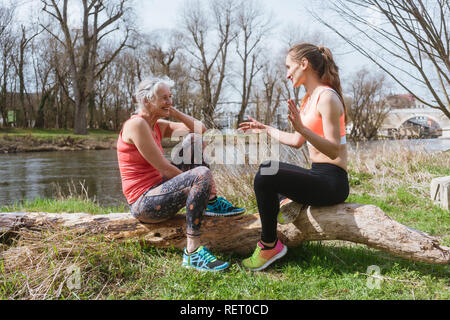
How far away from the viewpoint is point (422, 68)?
4.59 m

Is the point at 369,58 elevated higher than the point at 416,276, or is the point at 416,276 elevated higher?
the point at 369,58

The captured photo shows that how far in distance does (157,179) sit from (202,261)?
0.68 metres

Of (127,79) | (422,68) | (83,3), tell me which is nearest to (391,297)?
(422,68)

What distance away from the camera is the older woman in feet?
7.75

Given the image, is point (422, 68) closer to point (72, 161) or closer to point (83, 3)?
point (72, 161)

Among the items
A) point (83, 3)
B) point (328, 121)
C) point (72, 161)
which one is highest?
point (83, 3)

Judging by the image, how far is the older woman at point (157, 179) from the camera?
7.75ft

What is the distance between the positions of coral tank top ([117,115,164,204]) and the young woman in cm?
80

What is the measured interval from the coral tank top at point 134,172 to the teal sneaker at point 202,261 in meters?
0.58

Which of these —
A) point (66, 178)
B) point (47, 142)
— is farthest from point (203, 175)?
point (47, 142)

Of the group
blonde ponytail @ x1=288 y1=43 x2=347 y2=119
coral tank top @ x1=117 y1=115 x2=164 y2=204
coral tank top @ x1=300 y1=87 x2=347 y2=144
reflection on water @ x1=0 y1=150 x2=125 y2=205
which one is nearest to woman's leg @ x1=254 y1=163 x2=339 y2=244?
coral tank top @ x1=300 y1=87 x2=347 y2=144

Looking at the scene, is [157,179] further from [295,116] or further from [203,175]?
[295,116]

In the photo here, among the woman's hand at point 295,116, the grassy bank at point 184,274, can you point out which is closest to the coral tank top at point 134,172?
the grassy bank at point 184,274

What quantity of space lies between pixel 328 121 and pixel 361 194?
3.47 metres
